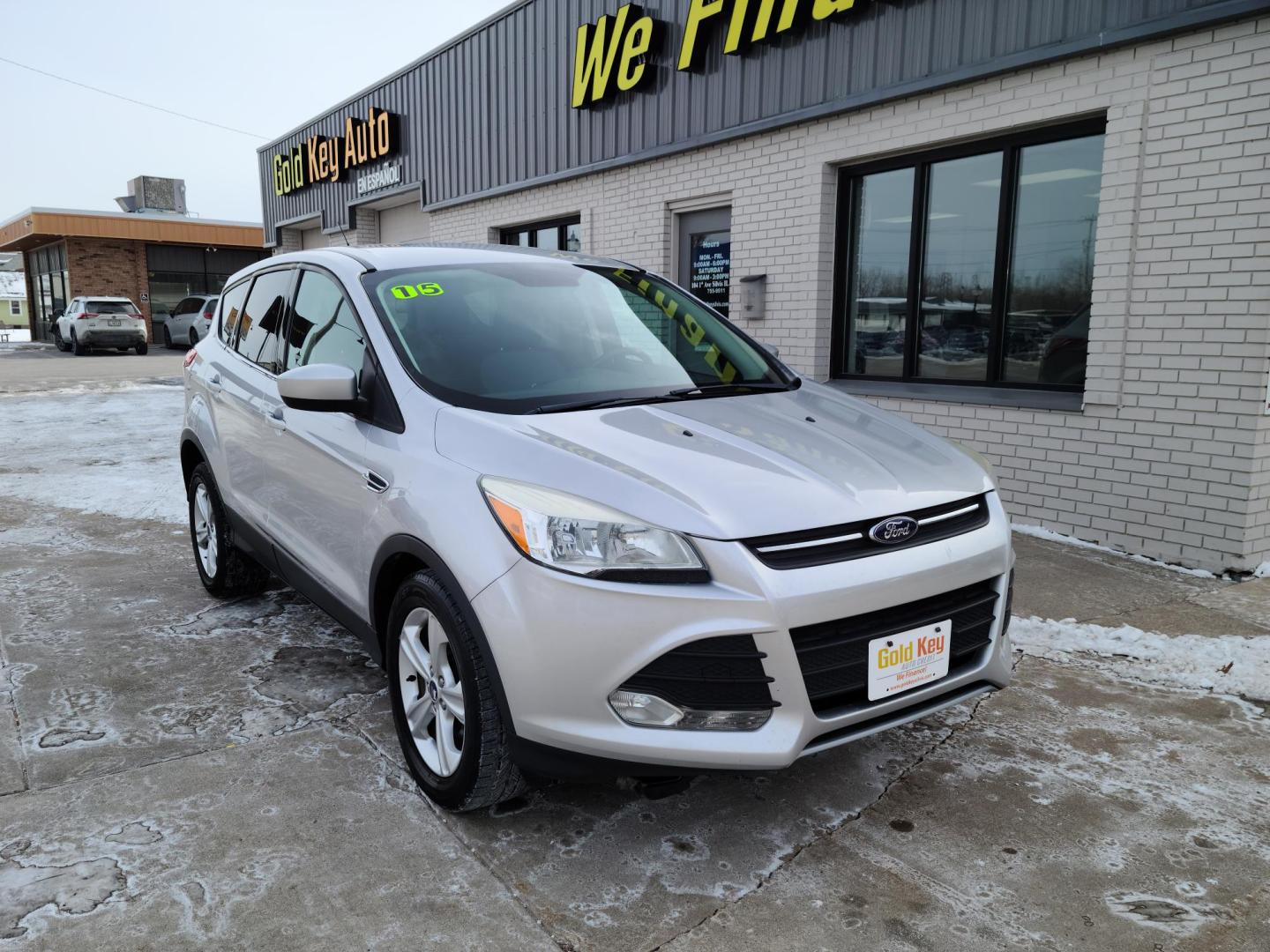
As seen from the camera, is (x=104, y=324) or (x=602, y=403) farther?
(x=104, y=324)

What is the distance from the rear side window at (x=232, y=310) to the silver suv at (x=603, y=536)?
1.20 meters

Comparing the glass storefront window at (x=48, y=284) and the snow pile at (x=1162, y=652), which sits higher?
the glass storefront window at (x=48, y=284)

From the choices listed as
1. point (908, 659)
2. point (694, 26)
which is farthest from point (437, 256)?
point (694, 26)

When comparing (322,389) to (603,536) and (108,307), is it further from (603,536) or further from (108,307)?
(108,307)

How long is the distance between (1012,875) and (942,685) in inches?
21.2

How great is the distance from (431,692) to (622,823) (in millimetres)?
698

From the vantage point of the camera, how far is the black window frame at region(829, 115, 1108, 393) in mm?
6273

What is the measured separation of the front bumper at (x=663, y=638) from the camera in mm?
2254

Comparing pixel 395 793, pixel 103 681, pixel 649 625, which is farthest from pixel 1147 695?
pixel 103 681

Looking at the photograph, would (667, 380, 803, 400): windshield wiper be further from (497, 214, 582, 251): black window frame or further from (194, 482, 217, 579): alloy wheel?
(497, 214, 582, 251): black window frame

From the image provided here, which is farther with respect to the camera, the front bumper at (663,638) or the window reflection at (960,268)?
the window reflection at (960,268)

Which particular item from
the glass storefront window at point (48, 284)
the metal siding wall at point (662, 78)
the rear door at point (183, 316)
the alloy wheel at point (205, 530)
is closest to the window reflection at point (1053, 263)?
the metal siding wall at point (662, 78)

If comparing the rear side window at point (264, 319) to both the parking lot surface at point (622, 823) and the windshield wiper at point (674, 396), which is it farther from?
the windshield wiper at point (674, 396)

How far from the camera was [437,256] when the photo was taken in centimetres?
375
